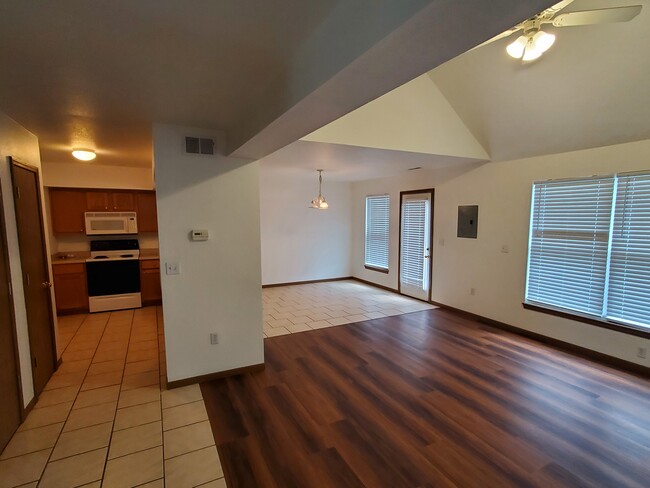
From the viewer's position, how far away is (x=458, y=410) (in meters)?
2.72

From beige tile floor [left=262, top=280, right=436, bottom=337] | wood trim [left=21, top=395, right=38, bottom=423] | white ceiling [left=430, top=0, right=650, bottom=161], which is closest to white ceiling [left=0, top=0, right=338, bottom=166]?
wood trim [left=21, top=395, right=38, bottom=423]

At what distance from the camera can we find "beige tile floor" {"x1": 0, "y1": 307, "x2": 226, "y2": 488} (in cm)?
203

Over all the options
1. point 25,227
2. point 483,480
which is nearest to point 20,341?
point 25,227

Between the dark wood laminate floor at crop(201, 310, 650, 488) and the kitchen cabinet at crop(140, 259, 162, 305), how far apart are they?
2.97 m

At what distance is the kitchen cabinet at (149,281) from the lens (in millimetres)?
5594

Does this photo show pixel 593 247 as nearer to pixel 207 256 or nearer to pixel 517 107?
pixel 517 107

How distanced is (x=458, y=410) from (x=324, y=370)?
1.38 m

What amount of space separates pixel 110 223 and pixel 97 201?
1.39ft

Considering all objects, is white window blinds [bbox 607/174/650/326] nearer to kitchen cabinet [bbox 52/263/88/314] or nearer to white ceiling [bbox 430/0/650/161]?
white ceiling [bbox 430/0/650/161]

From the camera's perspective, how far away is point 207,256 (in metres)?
3.13

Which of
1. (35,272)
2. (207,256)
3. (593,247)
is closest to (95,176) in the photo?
(35,272)

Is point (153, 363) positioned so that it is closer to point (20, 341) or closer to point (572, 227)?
point (20, 341)

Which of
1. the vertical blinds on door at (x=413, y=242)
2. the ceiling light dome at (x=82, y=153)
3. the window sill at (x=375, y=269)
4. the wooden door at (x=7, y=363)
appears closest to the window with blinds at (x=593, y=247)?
the vertical blinds on door at (x=413, y=242)

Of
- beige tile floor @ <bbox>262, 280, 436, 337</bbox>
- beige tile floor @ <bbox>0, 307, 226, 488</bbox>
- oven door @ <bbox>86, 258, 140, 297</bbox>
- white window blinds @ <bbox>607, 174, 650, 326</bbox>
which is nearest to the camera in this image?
beige tile floor @ <bbox>0, 307, 226, 488</bbox>
